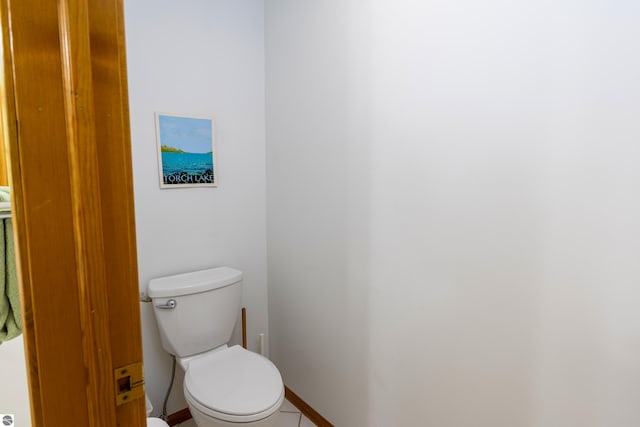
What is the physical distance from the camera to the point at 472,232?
1.20m

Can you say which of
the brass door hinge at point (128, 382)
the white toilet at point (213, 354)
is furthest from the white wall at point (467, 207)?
the brass door hinge at point (128, 382)

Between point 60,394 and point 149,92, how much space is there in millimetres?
1585

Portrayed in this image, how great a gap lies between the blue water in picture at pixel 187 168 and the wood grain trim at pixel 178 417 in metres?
1.28

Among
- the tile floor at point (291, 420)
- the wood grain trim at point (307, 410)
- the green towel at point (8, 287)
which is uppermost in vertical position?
the green towel at point (8, 287)

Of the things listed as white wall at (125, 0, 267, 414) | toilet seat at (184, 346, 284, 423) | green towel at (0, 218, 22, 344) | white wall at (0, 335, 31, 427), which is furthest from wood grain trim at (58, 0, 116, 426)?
white wall at (125, 0, 267, 414)

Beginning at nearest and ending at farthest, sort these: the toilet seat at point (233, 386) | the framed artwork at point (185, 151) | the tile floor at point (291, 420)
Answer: the toilet seat at point (233, 386) → the framed artwork at point (185, 151) → the tile floor at point (291, 420)

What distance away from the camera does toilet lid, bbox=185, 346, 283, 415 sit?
137 cm

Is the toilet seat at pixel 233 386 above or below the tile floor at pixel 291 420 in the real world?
above

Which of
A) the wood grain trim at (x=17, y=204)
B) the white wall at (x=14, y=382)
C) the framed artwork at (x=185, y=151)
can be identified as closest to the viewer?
the wood grain trim at (x=17, y=204)

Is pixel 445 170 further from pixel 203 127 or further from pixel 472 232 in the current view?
pixel 203 127

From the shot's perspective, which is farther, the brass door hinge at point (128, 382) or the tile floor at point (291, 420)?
the tile floor at point (291, 420)

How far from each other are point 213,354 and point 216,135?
1.17 m

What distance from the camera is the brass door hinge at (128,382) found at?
1.66 ft

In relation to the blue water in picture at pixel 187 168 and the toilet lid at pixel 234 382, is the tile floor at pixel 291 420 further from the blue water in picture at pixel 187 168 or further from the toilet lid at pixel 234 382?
the blue water in picture at pixel 187 168
